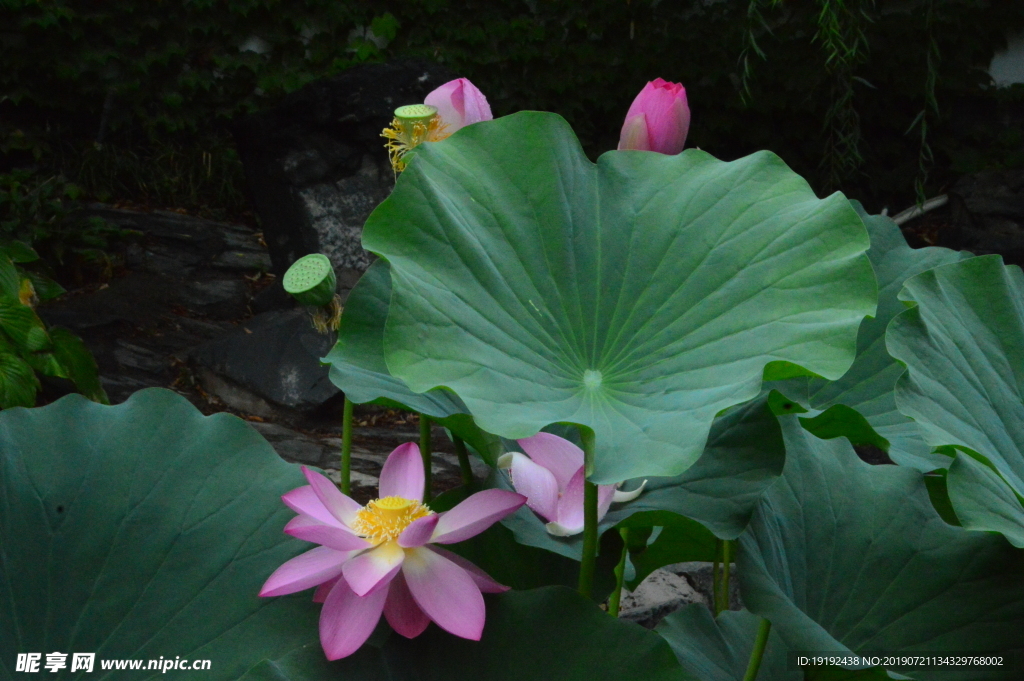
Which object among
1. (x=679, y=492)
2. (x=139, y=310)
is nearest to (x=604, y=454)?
(x=679, y=492)

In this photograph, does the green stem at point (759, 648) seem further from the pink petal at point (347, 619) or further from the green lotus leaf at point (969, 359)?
the pink petal at point (347, 619)

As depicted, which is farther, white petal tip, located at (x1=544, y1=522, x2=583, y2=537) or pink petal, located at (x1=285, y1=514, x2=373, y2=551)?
white petal tip, located at (x1=544, y1=522, x2=583, y2=537)

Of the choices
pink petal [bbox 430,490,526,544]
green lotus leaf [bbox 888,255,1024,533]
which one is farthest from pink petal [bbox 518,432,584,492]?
green lotus leaf [bbox 888,255,1024,533]

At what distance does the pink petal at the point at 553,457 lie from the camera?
1.84ft

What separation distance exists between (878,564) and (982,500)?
0.29 ft

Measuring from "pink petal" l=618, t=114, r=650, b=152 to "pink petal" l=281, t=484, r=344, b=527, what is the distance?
0.35m

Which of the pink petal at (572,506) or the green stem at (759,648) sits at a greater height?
the pink petal at (572,506)

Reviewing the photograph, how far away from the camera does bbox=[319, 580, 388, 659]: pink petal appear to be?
424 mm

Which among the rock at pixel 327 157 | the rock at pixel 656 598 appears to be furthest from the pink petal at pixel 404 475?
the rock at pixel 327 157

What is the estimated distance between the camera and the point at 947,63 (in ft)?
15.5

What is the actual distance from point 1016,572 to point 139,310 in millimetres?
3930

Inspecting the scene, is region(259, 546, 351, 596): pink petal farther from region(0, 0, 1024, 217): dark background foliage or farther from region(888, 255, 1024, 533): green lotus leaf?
region(0, 0, 1024, 217): dark background foliage

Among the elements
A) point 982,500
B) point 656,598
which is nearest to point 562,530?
point 982,500

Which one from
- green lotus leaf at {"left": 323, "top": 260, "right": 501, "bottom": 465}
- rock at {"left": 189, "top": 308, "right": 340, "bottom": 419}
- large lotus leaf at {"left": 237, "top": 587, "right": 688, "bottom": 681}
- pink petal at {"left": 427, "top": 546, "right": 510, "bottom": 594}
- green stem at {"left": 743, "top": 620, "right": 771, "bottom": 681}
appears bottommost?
rock at {"left": 189, "top": 308, "right": 340, "bottom": 419}
